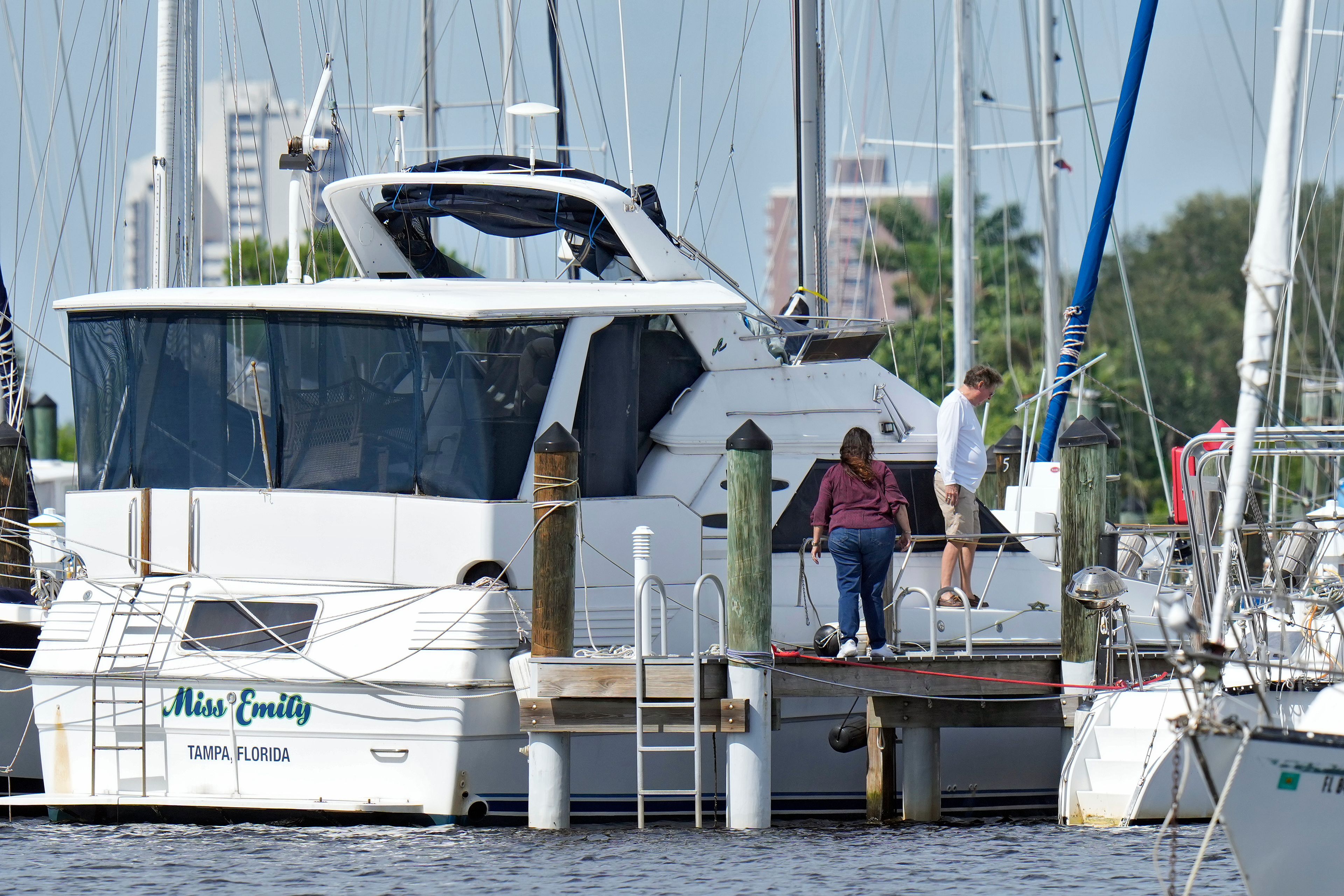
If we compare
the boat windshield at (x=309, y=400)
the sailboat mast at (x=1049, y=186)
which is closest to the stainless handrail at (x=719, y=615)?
the boat windshield at (x=309, y=400)

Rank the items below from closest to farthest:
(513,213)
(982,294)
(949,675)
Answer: (949,675)
(513,213)
(982,294)

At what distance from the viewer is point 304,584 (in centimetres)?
1129

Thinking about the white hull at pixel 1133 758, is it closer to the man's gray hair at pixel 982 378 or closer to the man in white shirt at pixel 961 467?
the man in white shirt at pixel 961 467

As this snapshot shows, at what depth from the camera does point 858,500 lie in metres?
11.1

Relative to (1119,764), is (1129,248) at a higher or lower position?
higher

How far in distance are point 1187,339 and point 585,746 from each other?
152 feet

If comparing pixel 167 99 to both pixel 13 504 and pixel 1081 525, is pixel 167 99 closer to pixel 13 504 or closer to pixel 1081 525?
pixel 13 504

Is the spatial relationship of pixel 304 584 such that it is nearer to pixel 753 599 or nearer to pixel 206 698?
pixel 206 698

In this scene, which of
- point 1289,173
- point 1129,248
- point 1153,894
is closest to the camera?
point 1289,173

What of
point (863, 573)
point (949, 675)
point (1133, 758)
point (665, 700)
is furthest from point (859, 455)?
point (1133, 758)

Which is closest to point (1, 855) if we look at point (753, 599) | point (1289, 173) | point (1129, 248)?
point (753, 599)

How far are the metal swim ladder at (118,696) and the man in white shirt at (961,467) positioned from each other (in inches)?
200

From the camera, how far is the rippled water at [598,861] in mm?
9336

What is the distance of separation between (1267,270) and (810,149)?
23.1ft
